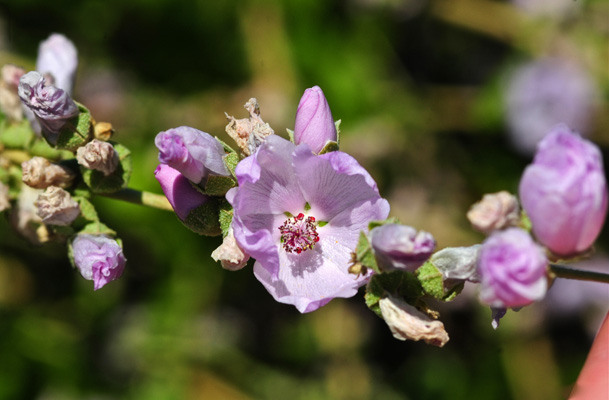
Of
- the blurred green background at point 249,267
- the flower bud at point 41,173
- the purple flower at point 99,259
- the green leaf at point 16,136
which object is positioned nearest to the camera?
the purple flower at point 99,259

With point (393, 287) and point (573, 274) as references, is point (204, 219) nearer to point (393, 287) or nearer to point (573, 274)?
point (393, 287)

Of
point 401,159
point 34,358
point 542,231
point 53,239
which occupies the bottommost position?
point 34,358

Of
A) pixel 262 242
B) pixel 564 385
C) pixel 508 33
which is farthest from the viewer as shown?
pixel 508 33

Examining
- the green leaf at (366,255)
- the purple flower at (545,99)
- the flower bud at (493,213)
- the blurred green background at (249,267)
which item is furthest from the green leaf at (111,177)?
the purple flower at (545,99)

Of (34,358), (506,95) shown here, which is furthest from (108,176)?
(506,95)

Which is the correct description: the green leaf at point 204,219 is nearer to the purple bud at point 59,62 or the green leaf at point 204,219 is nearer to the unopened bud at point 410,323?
the unopened bud at point 410,323

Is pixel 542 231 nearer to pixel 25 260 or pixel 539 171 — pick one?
pixel 539 171

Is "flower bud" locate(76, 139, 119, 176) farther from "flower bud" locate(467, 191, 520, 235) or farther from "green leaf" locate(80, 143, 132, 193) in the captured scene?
"flower bud" locate(467, 191, 520, 235)

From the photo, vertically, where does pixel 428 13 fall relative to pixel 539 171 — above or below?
below

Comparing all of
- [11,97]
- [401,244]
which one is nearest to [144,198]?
[11,97]
